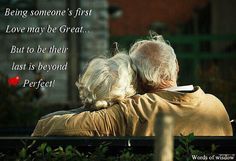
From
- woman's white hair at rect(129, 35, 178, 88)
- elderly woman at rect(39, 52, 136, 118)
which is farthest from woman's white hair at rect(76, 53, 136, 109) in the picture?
woman's white hair at rect(129, 35, 178, 88)

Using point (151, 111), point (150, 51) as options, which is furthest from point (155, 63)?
point (151, 111)

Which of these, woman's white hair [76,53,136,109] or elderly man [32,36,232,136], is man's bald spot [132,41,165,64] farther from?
woman's white hair [76,53,136,109]

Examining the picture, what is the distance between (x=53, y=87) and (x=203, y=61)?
235 cm

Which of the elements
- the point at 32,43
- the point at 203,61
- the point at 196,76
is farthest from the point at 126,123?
the point at 203,61

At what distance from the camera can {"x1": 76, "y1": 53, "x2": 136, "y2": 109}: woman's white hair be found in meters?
3.72

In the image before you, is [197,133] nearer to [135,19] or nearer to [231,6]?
[231,6]

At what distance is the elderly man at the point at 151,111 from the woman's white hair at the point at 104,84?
5cm

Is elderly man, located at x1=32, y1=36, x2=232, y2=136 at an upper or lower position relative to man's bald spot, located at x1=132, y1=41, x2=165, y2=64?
lower

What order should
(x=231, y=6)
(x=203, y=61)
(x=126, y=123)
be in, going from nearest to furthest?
(x=126, y=123)
(x=203, y=61)
(x=231, y=6)

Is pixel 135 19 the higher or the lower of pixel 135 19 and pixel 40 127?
the higher

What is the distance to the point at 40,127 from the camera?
12.5 feet

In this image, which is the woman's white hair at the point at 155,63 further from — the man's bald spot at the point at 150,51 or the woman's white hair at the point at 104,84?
the woman's white hair at the point at 104,84

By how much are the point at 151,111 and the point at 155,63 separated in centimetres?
30

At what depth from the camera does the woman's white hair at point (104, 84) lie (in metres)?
3.72
